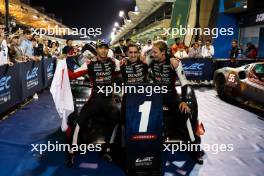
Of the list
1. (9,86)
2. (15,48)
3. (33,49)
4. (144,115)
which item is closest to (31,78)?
(15,48)

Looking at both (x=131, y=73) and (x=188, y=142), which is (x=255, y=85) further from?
(x=131, y=73)

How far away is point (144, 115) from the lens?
158 inches

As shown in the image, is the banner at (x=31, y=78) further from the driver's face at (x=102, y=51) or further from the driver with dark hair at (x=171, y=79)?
the driver with dark hair at (x=171, y=79)

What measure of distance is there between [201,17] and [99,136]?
19938 mm

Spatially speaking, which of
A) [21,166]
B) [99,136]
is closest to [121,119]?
[99,136]

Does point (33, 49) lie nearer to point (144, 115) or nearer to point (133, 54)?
point (133, 54)

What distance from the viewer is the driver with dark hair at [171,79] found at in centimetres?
468

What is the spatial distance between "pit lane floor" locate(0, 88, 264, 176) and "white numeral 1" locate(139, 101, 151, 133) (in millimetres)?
772

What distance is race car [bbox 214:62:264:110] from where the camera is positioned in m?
7.94

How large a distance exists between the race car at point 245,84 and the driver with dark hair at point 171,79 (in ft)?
12.2

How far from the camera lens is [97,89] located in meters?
4.61

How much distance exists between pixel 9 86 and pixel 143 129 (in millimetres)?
4913

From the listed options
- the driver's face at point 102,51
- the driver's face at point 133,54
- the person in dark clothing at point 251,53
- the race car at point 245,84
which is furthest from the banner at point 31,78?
the person in dark clothing at point 251,53
